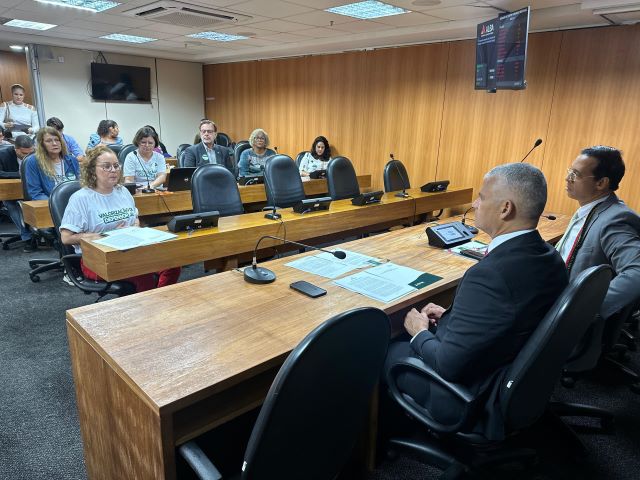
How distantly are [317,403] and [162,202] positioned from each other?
3.62m

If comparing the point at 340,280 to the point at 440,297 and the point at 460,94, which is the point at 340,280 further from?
the point at 460,94

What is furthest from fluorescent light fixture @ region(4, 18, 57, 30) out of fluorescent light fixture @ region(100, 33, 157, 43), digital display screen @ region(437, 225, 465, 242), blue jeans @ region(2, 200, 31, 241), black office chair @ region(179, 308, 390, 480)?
black office chair @ region(179, 308, 390, 480)

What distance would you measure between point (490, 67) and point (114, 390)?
13.7 ft

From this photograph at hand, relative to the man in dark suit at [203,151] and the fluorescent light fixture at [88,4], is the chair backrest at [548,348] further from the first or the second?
the fluorescent light fixture at [88,4]

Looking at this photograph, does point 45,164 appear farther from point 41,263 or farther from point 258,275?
point 258,275

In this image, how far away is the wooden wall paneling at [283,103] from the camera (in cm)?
746

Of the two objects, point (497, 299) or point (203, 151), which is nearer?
point (497, 299)

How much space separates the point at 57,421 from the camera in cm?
207

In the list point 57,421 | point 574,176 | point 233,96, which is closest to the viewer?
point 57,421

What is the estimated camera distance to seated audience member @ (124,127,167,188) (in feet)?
14.5

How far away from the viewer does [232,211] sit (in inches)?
135

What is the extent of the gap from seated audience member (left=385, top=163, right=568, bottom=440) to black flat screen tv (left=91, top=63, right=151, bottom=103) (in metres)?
8.43

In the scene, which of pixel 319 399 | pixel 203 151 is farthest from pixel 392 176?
pixel 319 399

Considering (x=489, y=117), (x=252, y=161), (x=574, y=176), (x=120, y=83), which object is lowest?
(x=252, y=161)
